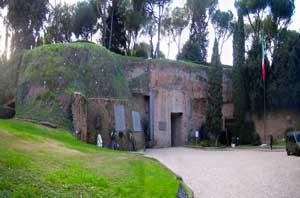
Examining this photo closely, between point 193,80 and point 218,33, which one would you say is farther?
point 218,33

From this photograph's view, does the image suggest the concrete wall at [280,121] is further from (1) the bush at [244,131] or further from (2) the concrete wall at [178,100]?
(2) the concrete wall at [178,100]

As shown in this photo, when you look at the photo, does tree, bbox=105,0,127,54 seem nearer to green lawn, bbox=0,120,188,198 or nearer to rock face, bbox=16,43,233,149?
rock face, bbox=16,43,233,149

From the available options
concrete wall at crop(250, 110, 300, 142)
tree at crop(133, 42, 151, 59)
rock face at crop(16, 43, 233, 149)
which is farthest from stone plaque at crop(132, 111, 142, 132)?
tree at crop(133, 42, 151, 59)

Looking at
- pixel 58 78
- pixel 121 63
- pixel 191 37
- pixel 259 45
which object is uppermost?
pixel 191 37

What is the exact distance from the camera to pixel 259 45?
120 feet

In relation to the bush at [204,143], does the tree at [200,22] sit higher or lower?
higher

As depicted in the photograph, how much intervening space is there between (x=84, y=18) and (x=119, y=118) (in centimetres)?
2044

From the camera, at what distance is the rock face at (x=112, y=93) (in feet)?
76.8

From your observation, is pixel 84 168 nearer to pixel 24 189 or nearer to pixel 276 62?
pixel 24 189

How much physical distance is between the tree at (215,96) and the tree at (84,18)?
14.5 meters

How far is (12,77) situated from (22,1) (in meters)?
9.48

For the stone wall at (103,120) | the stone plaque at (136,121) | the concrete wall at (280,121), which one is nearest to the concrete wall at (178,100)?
the concrete wall at (280,121)

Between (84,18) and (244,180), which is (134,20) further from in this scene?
(244,180)

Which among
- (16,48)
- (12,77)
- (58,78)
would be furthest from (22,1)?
(58,78)
